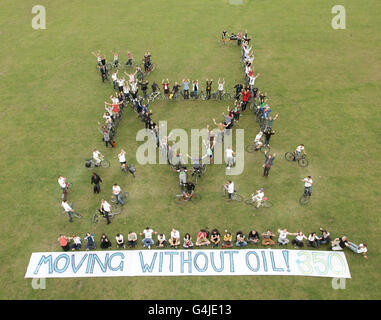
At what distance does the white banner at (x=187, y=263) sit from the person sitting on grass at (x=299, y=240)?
427mm

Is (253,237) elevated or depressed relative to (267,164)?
depressed

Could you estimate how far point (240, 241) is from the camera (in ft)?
53.2

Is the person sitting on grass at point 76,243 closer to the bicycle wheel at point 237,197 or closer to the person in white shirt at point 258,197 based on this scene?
the bicycle wheel at point 237,197

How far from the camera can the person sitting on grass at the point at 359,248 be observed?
15.6m

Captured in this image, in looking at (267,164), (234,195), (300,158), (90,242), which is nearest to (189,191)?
(234,195)

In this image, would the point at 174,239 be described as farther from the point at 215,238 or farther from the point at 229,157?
the point at 229,157

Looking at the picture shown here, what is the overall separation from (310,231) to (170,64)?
71.8 feet

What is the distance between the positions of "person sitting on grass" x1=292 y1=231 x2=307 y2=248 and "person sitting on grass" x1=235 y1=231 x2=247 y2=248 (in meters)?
2.77

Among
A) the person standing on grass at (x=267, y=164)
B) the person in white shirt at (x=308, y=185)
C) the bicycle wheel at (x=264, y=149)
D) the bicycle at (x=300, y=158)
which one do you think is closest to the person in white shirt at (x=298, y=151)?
the bicycle at (x=300, y=158)

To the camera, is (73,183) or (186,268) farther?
(73,183)

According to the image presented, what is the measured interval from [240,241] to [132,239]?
5.96 meters
